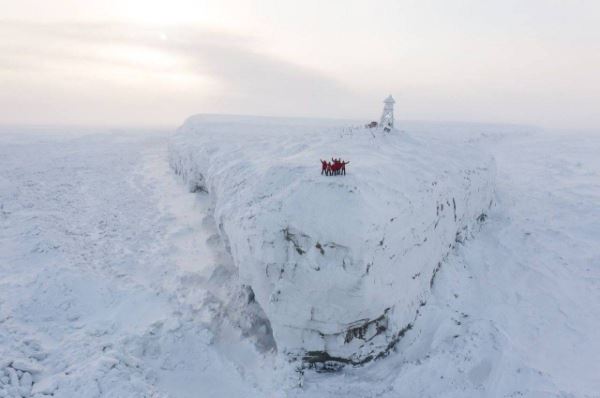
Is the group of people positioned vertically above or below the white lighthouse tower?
below

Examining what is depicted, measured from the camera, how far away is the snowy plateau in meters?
8.75

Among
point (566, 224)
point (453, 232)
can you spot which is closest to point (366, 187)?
point (453, 232)

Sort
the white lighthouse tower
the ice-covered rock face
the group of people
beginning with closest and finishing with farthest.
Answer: the ice-covered rock face → the group of people → the white lighthouse tower

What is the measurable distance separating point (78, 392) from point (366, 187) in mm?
8456

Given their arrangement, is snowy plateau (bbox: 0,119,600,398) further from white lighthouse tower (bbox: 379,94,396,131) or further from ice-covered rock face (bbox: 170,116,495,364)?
white lighthouse tower (bbox: 379,94,396,131)

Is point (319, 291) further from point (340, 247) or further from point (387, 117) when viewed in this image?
point (387, 117)

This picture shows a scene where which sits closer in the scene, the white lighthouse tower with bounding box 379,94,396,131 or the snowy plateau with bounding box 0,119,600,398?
the snowy plateau with bounding box 0,119,600,398

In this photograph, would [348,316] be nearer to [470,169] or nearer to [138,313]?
[138,313]

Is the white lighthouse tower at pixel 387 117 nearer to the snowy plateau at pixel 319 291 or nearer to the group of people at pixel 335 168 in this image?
the snowy plateau at pixel 319 291

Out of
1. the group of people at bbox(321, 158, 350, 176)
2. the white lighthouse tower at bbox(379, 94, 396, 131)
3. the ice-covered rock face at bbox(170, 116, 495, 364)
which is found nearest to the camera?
the ice-covered rock face at bbox(170, 116, 495, 364)

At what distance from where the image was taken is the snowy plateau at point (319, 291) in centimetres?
875

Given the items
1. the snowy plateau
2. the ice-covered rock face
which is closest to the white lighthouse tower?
the snowy plateau

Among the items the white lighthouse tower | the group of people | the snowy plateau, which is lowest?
the snowy plateau

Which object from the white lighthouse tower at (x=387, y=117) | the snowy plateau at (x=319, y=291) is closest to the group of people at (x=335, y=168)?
the snowy plateau at (x=319, y=291)
